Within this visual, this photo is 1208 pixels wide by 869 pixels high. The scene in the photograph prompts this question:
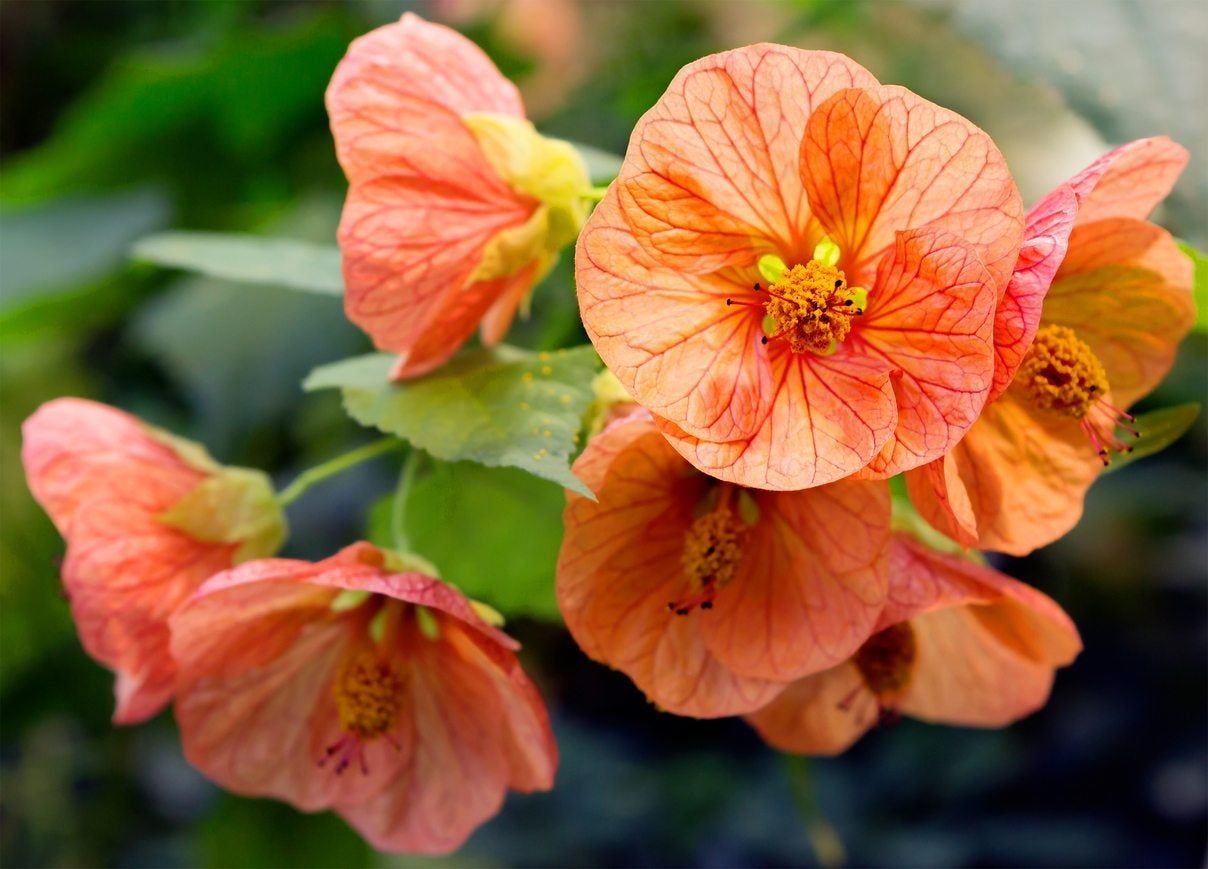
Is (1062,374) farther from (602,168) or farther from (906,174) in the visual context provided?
(602,168)

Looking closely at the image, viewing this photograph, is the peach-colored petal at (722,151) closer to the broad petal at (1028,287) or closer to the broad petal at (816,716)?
the broad petal at (1028,287)

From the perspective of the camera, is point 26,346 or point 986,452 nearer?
point 986,452

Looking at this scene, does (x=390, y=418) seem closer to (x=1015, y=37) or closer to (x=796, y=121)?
(x=796, y=121)

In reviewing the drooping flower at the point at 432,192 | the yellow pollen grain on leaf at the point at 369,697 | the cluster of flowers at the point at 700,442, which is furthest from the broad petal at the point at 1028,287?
the yellow pollen grain on leaf at the point at 369,697

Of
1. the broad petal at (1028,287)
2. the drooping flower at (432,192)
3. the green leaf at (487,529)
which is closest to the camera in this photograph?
the broad petal at (1028,287)

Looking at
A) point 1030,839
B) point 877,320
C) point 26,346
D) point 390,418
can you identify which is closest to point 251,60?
point 26,346
